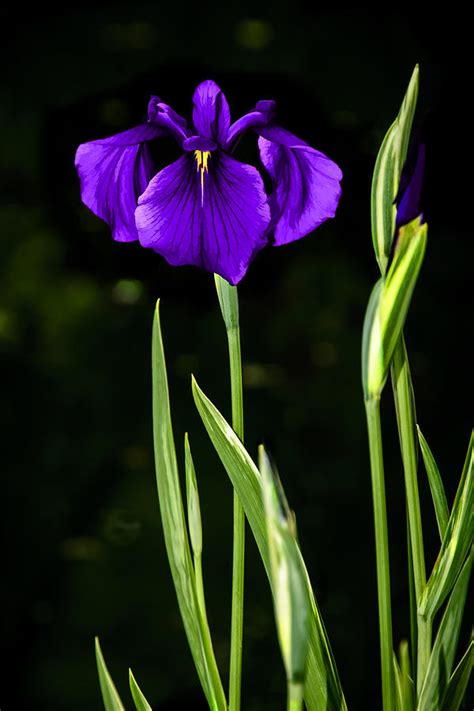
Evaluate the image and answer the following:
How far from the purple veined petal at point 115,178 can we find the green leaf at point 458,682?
40 cm

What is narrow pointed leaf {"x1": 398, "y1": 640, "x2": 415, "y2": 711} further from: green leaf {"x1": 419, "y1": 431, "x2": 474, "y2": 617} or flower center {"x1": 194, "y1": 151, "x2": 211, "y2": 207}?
flower center {"x1": 194, "y1": 151, "x2": 211, "y2": 207}

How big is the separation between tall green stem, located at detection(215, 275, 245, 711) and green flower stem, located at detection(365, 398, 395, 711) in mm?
96

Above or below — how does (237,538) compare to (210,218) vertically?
below

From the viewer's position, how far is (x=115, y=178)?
548 millimetres

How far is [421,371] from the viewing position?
95 centimetres

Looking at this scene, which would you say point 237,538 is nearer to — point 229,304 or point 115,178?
point 229,304

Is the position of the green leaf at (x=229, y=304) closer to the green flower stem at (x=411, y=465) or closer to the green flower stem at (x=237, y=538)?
the green flower stem at (x=237, y=538)

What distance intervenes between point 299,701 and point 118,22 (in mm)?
770

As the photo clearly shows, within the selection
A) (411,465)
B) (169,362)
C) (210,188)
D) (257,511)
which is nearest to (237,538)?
(257,511)

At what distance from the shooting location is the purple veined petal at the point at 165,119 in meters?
0.52

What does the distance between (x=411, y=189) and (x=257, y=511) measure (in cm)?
25

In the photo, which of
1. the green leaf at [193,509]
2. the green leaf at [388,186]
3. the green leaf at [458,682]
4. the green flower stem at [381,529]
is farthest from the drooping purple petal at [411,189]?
the green leaf at [458,682]

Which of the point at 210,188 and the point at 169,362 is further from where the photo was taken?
the point at 169,362

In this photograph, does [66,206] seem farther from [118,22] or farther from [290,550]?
[290,550]
